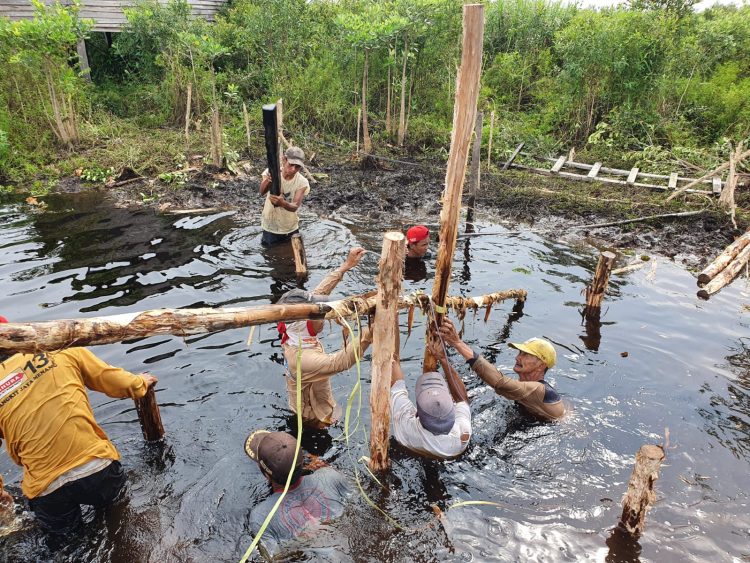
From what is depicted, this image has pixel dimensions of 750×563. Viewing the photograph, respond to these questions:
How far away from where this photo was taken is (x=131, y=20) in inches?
695

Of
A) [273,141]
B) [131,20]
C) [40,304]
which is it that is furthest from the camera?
[131,20]

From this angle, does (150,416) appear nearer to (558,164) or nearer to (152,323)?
(152,323)

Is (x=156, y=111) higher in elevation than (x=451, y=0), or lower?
lower

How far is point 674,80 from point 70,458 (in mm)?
18811

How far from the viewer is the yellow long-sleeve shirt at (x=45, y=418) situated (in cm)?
328

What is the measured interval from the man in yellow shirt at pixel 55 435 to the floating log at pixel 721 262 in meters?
8.55

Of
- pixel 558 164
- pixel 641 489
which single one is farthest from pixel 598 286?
pixel 558 164

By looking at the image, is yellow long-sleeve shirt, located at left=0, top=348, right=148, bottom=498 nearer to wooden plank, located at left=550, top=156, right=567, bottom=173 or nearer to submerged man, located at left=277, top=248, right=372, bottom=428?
submerged man, located at left=277, top=248, right=372, bottom=428

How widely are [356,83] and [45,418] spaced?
1608 centimetres

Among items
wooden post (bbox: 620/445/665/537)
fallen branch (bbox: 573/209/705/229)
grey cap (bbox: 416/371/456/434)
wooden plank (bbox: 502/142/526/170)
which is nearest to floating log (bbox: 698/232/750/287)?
fallen branch (bbox: 573/209/705/229)

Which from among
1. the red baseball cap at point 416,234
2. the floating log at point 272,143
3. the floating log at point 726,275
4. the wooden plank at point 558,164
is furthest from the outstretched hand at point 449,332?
the wooden plank at point 558,164

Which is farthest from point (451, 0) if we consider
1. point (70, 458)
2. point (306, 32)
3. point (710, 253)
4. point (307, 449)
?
point (70, 458)

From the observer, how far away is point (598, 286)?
7598 mm

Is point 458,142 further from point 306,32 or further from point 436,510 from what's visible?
point 306,32
